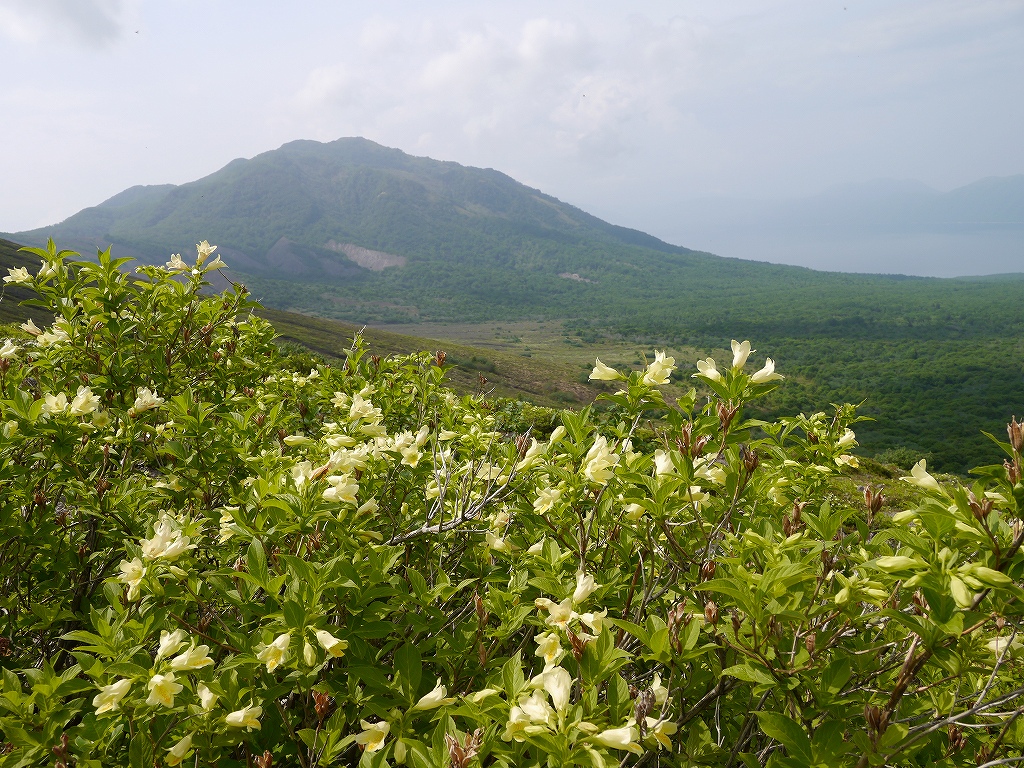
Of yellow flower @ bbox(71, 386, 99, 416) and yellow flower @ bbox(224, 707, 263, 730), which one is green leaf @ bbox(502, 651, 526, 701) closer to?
yellow flower @ bbox(224, 707, 263, 730)

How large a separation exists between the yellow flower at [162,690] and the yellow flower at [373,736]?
460mm

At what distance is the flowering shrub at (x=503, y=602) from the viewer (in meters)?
1.31

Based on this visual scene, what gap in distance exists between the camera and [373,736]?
140 cm

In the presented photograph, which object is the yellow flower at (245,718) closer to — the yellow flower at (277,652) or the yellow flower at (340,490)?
the yellow flower at (277,652)

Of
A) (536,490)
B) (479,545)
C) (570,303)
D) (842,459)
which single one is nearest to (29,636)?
(479,545)

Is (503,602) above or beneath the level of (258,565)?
beneath

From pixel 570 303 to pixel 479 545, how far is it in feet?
501

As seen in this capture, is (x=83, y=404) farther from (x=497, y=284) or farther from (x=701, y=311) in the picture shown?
(x=497, y=284)

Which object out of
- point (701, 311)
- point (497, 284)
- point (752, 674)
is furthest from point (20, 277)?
point (497, 284)

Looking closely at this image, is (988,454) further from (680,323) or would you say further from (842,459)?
(680,323)

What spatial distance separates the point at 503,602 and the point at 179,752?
2.91 ft

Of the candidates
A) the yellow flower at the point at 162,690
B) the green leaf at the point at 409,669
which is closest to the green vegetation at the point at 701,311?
the green leaf at the point at 409,669

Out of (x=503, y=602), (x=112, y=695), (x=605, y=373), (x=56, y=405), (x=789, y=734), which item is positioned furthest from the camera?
(x=56, y=405)

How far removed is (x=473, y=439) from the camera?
9.17 ft
